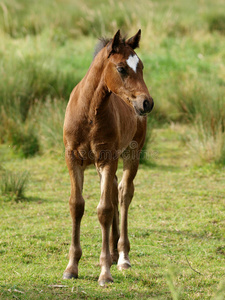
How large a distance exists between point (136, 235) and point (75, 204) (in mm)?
1611

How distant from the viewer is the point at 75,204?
4.79 m

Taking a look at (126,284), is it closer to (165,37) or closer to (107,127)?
(107,127)

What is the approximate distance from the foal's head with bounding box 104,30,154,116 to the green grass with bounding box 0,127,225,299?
4.85ft

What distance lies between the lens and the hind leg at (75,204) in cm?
473

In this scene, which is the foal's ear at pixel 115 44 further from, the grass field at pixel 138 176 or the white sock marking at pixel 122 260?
the white sock marking at pixel 122 260

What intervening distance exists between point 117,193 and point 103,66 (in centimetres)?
157

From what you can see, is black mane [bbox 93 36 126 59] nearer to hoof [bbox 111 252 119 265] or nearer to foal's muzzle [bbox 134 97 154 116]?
foal's muzzle [bbox 134 97 154 116]

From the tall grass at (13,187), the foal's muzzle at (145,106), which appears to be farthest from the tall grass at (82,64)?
the foal's muzzle at (145,106)

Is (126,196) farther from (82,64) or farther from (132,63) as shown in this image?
(82,64)

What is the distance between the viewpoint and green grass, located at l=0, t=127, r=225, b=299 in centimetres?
454

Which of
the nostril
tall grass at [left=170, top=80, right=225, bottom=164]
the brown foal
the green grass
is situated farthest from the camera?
tall grass at [left=170, top=80, right=225, bottom=164]

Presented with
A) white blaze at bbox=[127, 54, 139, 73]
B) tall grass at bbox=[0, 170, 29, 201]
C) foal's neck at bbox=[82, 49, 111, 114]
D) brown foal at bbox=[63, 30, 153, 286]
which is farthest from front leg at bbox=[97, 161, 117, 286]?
tall grass at bbox=[0, 170, 29, 201]

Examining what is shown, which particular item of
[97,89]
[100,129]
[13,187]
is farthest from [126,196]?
[13,187]

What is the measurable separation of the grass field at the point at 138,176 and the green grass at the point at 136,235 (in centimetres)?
1
